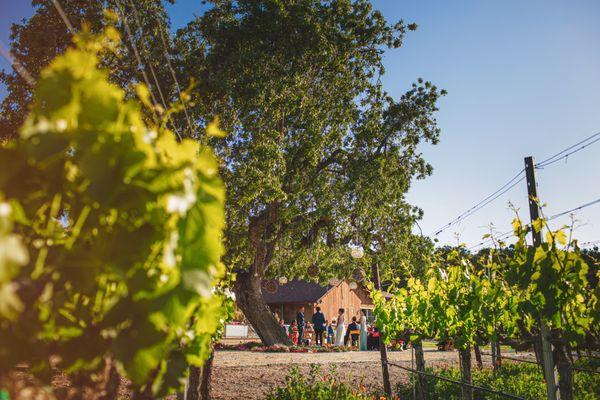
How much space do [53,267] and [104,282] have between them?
0.28 m

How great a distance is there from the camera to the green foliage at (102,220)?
3.35 feet

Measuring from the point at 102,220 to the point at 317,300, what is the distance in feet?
120

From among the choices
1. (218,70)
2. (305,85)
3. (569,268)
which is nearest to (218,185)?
(569,268)

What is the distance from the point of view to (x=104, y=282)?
1332mm

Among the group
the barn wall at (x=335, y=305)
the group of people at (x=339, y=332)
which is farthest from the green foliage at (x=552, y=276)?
the barn wall at (x=335, y=305)

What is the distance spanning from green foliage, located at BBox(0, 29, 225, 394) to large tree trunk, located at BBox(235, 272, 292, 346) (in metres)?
16.6

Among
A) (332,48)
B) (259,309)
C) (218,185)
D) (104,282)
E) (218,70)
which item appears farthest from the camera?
(259,309)

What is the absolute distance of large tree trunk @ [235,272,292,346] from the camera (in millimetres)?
18188

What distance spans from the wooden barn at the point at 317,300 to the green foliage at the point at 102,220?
118ft

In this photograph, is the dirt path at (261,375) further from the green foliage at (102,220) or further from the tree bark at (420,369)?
the green foliage at (102,220)

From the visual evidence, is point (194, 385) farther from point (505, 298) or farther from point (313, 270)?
point (313, 270)

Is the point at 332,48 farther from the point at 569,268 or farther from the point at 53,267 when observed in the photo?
the point at 53,267

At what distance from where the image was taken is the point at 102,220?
1249 millimetres

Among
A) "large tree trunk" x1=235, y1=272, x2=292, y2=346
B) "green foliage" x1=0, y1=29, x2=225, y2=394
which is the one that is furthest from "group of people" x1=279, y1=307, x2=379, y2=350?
"green foliage" x1=0, y1=29, x2=225, y2=394
